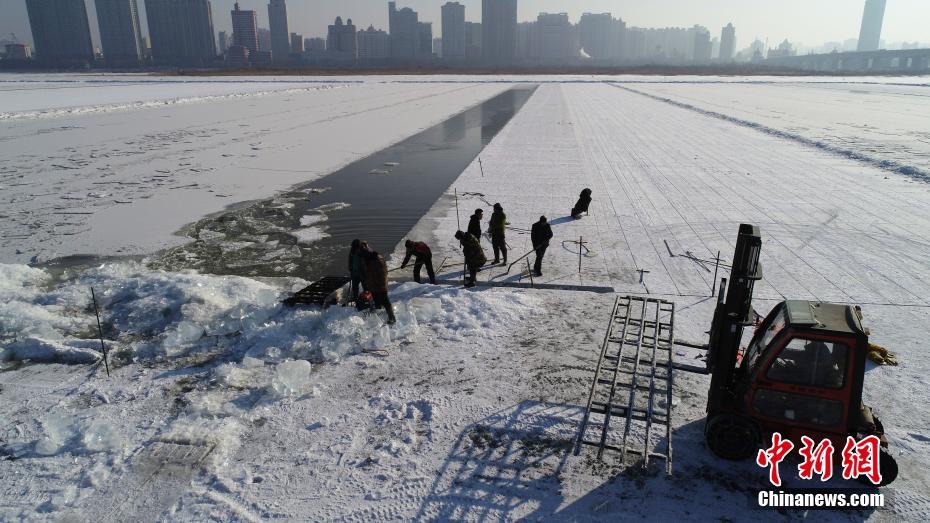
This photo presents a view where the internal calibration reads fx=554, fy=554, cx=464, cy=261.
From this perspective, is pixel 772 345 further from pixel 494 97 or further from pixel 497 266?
pixel 494 97

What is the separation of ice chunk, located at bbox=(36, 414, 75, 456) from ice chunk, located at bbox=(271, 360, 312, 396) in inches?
88.9

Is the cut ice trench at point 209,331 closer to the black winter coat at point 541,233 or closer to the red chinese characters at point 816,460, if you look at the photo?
the black winter coat at point 541,233

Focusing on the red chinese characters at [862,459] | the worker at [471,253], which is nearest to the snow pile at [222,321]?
the worker at [471,253]

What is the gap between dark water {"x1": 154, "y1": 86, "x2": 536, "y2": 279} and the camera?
12.1 metres

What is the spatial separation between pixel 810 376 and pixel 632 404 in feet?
5.95

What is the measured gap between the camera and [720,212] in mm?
15422

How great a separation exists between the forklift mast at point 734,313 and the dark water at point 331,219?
25.5ft

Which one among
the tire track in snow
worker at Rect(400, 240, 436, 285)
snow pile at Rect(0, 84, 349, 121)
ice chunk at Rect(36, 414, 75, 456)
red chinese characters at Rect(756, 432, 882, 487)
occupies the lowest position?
ice chunk at Rect(36, 414, 75, 456)

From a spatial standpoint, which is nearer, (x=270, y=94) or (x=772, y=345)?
(x=772, y=345)

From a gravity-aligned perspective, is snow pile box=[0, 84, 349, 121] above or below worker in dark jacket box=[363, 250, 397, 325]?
above

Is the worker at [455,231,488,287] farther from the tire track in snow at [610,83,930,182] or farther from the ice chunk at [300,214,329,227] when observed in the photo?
the tire track in snow at [610,83,930,182]

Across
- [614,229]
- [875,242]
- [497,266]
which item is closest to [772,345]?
[497,266]

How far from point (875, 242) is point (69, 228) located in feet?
64.6

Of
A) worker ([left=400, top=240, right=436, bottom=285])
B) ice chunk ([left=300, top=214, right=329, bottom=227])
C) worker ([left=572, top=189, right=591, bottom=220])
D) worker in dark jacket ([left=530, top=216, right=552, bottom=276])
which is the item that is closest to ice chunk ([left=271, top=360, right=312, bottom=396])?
worker ([left=400, top=240, right=436, bottom=285])
